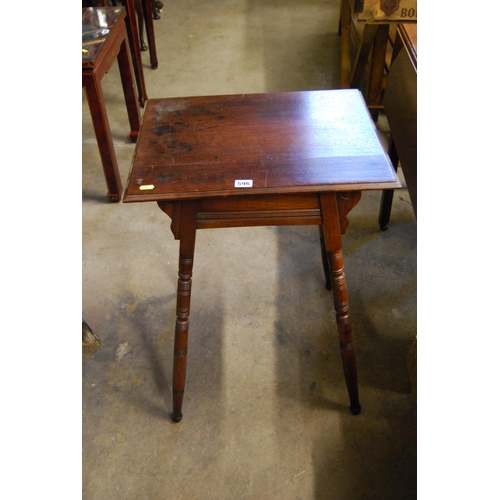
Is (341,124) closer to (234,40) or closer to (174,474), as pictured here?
(174,474)

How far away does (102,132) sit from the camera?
7.47ft

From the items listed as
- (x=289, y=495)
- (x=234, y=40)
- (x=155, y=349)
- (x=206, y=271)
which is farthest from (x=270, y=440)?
(x=234, y=40)

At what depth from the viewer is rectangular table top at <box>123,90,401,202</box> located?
4.12 ft

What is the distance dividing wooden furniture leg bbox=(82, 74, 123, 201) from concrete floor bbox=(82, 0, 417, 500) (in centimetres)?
11

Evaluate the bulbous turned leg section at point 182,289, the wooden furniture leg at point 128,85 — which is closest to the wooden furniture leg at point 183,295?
the bulbous turned leg section at point 182,289

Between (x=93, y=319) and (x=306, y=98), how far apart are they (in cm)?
109

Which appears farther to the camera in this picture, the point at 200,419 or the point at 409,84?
the point at 409,84

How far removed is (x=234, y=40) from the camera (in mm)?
4160

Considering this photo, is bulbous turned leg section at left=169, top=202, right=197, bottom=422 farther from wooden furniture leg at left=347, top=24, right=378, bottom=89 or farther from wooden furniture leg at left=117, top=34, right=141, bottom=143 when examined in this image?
wooden furniture leg at left=347, top=24, right=378, bottom=89

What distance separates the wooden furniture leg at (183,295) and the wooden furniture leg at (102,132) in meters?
1.08

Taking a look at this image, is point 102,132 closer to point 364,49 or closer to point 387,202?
point 387,202

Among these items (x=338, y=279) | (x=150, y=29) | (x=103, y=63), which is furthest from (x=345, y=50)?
(x=338, y=279)

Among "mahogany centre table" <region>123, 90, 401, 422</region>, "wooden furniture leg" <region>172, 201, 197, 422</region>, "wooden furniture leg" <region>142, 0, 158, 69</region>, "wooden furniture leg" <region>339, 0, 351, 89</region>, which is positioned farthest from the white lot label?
"wooden furniture leg" <region>142, 0, 158, 69</region>

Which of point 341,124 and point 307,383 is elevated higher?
point 341,124
